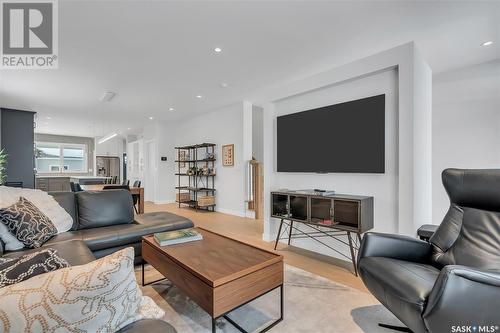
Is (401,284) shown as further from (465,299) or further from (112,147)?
(112,147)

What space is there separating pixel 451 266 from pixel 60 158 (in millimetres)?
12759

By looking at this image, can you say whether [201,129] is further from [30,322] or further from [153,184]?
[30,322]

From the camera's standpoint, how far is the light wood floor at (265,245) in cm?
255

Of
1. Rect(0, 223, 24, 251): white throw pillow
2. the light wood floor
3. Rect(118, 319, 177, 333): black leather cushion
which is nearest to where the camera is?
Rect(118, 319, 177, 333): black leather cushion

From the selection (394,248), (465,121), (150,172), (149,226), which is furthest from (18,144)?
(465,121)

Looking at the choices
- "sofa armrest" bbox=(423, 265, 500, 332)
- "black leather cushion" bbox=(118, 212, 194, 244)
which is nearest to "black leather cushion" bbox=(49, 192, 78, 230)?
"black leather cushion" bbox=(118, 212, 194, 244)

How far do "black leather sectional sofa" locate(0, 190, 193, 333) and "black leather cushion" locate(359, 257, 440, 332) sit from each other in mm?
2111

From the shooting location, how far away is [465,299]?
115 cm

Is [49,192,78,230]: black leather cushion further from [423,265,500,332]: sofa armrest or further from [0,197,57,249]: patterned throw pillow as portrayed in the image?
[423,265,500,332]: sofa armrest

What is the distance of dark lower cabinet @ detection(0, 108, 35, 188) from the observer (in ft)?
19.7

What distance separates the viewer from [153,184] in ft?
26.7

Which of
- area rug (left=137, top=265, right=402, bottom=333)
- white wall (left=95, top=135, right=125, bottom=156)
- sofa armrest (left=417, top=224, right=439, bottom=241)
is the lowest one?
area rug (left=137, top=265, right=402, bottom=333)

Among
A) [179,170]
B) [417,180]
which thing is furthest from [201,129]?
[417,180]

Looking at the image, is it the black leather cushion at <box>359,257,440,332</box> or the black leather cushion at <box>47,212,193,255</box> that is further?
the black leather cushion at <box>47,212,193,255</box>
